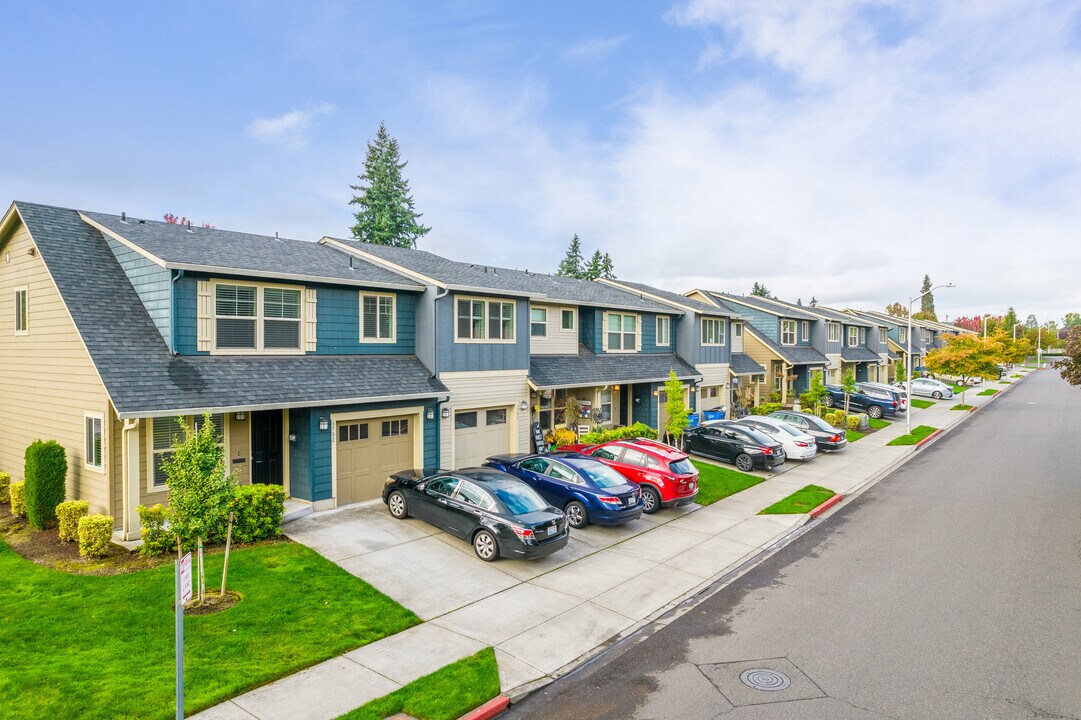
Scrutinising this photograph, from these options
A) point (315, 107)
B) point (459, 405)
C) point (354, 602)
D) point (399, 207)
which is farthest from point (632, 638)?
point (399, 207)

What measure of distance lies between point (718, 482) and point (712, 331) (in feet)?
41.0

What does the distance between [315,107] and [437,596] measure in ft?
73.5

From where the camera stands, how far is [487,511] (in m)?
12.4

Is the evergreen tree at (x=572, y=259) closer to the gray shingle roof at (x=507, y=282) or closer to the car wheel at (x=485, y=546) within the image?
the gray shingle roof at (x=507, y=282)

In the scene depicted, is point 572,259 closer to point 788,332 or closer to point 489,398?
point 788,332

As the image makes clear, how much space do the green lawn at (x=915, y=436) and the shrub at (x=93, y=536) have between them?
99.0 feet

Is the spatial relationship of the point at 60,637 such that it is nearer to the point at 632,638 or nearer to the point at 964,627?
the point at 632,638

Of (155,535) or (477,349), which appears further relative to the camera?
(477,349)

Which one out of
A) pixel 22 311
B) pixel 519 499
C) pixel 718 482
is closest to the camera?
pixel 519 499

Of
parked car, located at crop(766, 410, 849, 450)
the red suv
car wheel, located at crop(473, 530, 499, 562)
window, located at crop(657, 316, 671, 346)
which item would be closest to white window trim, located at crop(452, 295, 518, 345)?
the red suv

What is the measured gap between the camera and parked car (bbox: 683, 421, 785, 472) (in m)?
22.1

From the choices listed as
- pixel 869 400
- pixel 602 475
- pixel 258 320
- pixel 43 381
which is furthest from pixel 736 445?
pixel 43 381

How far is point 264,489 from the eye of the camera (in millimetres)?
13039

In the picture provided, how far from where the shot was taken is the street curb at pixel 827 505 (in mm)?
17109
